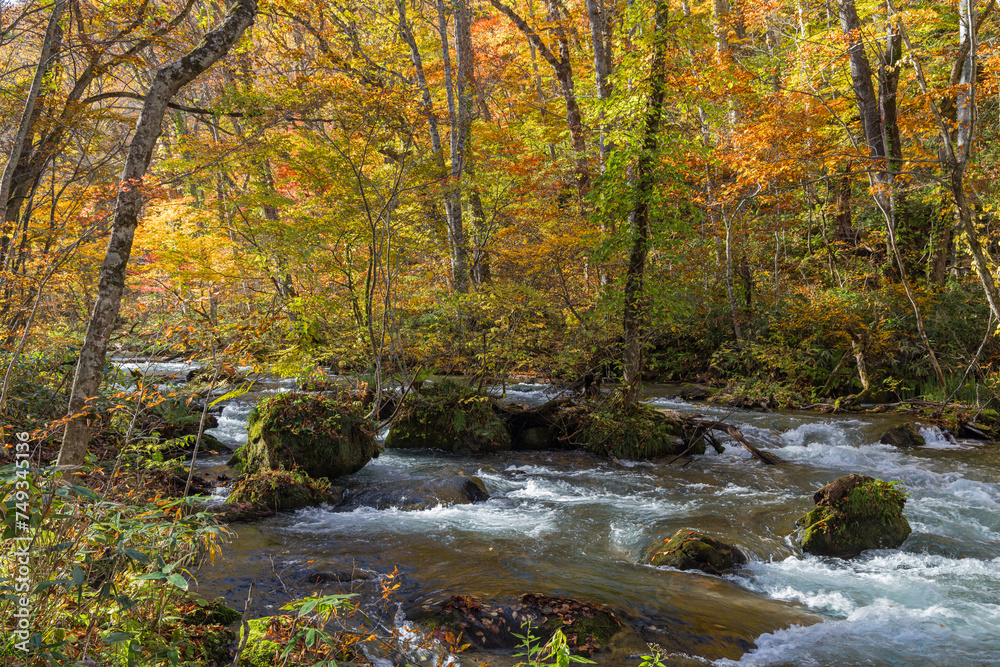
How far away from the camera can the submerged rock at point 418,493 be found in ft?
23.5

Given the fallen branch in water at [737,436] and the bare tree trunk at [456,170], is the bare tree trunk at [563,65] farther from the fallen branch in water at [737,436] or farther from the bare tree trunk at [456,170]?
the fallen branch in water at [737,436]

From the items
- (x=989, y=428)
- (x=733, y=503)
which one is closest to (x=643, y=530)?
(x=733, y=503)

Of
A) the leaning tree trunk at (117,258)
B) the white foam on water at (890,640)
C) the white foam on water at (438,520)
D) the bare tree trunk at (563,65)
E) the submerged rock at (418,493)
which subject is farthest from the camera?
the bare tree trunk at (563,65)

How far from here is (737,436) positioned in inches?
364

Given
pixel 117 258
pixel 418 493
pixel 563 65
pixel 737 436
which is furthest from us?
pixel 563 65

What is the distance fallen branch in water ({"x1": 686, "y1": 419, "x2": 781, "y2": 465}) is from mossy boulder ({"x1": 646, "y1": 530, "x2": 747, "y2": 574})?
3.77 metres

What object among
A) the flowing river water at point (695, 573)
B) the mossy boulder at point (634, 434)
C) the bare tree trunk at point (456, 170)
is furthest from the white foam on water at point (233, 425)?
the mossy boulder at point (634, 434)

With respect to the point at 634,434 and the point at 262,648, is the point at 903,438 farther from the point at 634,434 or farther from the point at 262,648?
A: the point at 262,648

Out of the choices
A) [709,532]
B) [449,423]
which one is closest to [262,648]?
[709,532]

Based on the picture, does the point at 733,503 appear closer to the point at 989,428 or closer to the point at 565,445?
the point at 565,445

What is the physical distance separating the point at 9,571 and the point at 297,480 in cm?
464

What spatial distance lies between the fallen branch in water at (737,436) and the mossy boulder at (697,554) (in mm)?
3772

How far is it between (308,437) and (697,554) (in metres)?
5.29

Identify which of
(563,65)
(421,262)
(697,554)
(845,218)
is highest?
(563,65)
